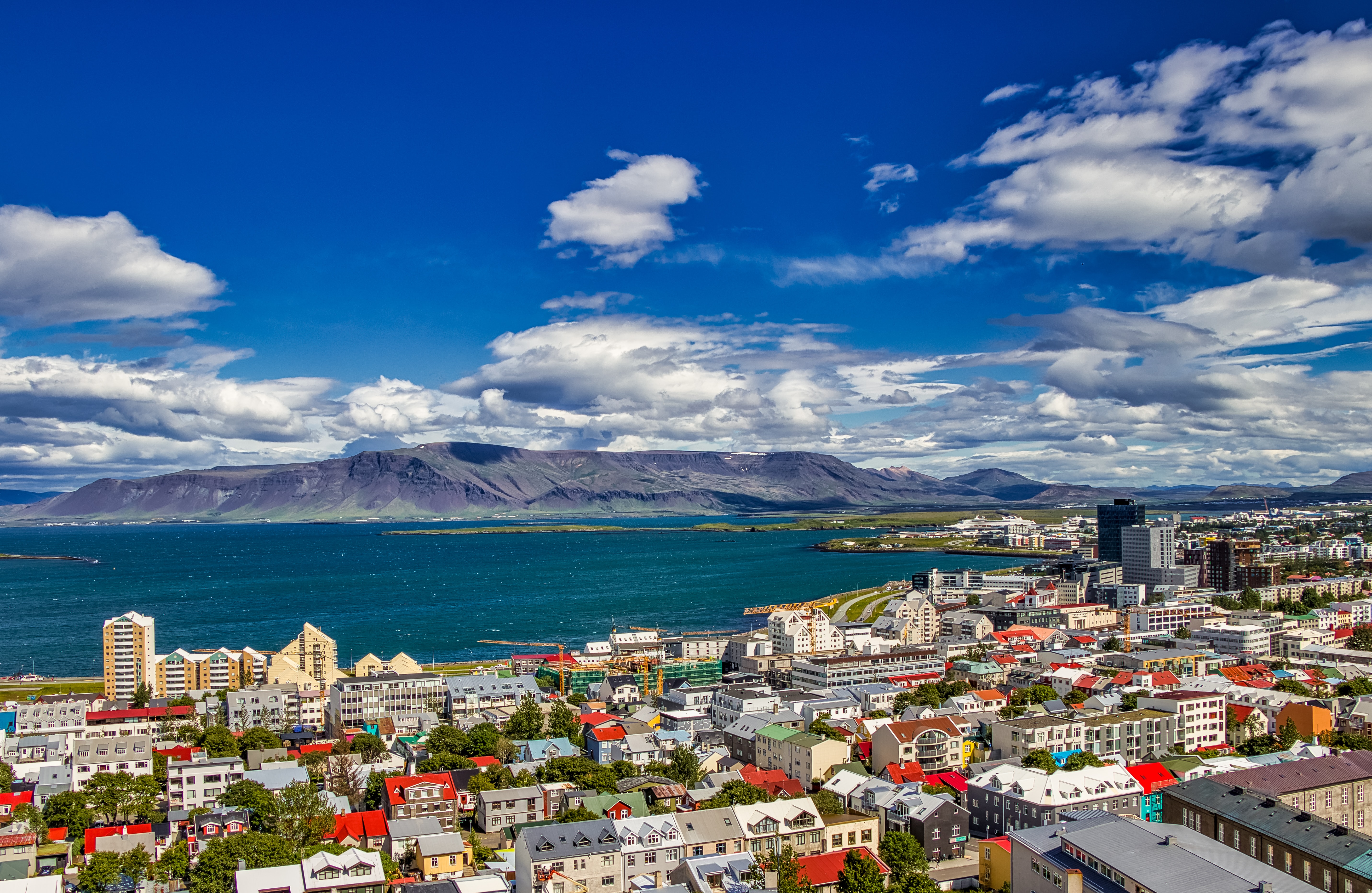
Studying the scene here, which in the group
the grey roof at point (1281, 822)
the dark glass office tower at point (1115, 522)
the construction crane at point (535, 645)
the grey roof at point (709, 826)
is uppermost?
the dark glass office tower at point (1115, 522)

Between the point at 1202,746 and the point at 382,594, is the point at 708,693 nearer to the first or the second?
the point at 1202,746

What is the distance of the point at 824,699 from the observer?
27859 millimetres

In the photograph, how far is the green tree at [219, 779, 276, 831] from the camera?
18438 millimetres

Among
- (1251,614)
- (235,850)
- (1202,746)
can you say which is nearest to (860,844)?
(235,850)

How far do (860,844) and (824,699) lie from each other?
407 inches

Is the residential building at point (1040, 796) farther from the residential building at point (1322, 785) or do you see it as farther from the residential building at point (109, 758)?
the residential building at point (109, 758)

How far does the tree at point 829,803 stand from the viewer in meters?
18.5

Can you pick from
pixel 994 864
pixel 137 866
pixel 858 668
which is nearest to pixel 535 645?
pixel 858 668

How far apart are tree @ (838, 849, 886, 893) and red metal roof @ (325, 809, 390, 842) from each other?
7598mm

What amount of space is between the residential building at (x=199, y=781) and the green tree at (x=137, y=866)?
439 centimetres

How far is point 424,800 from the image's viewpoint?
18.5m

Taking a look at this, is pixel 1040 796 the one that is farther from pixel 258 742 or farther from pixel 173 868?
pixel 258 742

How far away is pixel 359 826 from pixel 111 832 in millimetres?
4192

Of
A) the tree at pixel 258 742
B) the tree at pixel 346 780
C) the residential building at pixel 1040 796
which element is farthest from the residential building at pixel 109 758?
the residential building at pixel 1040 796
